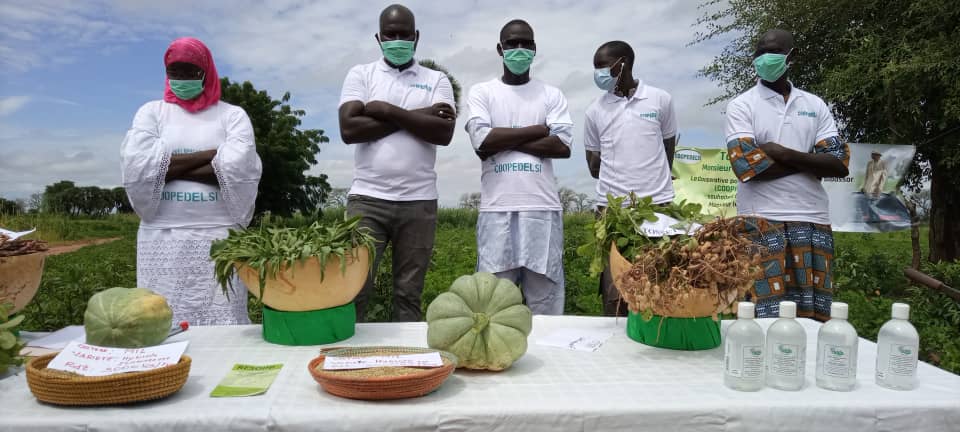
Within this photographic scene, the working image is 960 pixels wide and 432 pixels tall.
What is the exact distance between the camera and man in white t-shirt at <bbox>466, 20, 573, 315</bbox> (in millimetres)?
3730

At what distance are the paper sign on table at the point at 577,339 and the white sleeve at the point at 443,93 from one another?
1.75 m

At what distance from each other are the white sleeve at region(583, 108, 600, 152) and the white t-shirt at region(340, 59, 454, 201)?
109cm

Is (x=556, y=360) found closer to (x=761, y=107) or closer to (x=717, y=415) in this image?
(x=717, y=415)

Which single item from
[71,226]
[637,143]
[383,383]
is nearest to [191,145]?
[383,383]

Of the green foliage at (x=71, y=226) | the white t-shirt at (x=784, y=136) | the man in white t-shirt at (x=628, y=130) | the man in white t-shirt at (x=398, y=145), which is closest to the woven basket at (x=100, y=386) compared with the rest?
the man in white t-shirt at (x=398, y=145)

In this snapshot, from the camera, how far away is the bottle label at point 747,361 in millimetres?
1823

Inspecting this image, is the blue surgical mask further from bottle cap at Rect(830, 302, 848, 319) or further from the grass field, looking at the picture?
bottle cap at Rect(830, 302, 848, 319)

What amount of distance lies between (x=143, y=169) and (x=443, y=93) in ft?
5.55

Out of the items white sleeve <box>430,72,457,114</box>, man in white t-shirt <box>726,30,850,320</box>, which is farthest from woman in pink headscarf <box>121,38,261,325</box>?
man in white t-shirt <box>726,30,850,320</box>

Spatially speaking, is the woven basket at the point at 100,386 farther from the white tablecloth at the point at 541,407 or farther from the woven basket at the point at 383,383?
the woven basket at the point at 383,383

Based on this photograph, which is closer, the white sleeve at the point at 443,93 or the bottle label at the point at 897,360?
the bottle label at the point at 897,360

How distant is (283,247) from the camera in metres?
Answer: 2.22

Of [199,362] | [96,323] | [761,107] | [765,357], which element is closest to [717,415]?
[765,357]

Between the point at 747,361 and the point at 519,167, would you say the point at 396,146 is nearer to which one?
the point at 519,167
